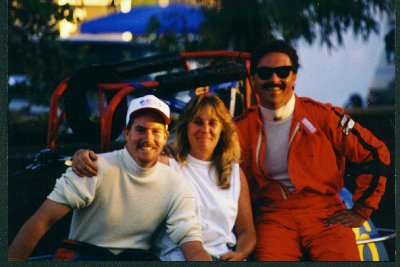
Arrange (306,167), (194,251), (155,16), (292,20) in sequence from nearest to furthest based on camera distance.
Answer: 1. (194,251)
2. (306,167)
3. (292,20)
4. (155,16)

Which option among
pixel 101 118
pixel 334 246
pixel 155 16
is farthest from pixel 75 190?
pixel 155 16

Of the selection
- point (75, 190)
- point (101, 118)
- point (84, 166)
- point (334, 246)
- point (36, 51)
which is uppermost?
point (36, 51)

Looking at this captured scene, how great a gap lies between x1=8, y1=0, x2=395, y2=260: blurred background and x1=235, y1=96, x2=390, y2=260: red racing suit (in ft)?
1.02

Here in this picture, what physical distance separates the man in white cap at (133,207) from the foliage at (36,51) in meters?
2.23

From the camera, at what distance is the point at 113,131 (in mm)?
4242

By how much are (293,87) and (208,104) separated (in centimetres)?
56

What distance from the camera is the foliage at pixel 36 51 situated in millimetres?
5898

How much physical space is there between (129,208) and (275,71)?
1.16 metres

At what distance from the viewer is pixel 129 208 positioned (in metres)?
3.75

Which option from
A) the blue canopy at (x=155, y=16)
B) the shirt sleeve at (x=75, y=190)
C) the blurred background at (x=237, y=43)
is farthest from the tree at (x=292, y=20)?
the shirt sleeve at (x=75, y=190)

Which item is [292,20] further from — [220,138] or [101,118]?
[101,118]

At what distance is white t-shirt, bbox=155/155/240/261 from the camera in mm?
3842

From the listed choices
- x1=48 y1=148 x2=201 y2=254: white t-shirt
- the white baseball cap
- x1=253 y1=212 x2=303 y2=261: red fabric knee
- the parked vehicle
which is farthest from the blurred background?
x1=48 y1=148 x2=201 y2=254: white t-shirt

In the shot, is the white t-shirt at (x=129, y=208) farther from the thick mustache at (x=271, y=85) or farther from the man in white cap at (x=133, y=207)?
the thick mustache at (x=271, y=85)
